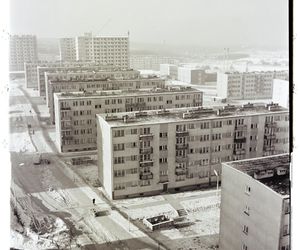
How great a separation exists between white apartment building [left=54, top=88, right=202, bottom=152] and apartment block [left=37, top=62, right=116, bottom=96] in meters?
0.27

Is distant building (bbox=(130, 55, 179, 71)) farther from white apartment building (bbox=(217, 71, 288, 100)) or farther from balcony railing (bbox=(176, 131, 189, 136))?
balcony railing (bbox=(176, 131, 189, 136))

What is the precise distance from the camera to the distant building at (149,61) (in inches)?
159

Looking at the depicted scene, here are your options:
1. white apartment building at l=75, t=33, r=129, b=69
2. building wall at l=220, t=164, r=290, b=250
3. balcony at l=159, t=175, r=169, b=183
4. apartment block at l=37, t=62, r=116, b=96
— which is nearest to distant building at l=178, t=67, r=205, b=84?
white apartment building at l=75, t=33, r=129, b=69

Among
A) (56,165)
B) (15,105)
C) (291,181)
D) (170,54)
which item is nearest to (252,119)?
(291,181)

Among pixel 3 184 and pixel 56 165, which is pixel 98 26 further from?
pixel 3 184

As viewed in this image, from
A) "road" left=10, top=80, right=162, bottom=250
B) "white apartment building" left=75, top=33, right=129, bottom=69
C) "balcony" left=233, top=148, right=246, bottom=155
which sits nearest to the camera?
"road" left=10, top=80, right=162, bottom=250

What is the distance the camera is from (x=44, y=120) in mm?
4070

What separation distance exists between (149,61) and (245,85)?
4.03 feet

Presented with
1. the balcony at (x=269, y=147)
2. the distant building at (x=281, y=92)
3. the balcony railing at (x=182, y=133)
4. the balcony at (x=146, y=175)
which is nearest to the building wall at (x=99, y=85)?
the balcony railing at (x=182, y=133)

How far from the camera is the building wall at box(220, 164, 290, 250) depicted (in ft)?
11.4

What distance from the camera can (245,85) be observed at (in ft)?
14.5

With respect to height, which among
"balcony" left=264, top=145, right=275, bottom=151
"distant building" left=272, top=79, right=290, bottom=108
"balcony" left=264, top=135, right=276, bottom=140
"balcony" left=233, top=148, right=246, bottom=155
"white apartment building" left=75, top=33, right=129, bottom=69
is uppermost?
"white apartment building" left=75, top=33, right=129, bottom=69

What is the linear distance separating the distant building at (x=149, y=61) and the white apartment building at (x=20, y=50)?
104 centimetres

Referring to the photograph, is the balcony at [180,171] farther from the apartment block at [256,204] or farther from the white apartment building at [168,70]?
the white apartment building at [168,70]
